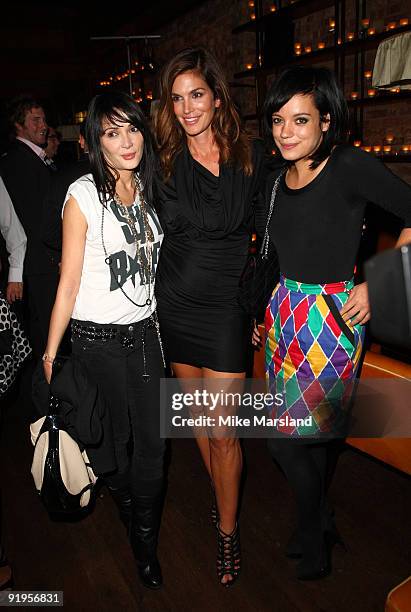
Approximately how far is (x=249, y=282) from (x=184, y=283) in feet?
0.80

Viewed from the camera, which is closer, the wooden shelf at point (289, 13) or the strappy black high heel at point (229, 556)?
the strappy black high heel at point (229, 556)

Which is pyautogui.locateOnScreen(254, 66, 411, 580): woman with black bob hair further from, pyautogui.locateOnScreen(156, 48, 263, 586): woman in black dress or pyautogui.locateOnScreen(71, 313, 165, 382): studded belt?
pyautogui.locateOnScreen(71, 313, 165, 382): studded belt

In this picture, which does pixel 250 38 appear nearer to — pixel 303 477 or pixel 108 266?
pixel 108 266

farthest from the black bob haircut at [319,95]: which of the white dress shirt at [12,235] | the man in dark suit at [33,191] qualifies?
the white dress shirt at [12,235]

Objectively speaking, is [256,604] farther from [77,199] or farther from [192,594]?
[77,199]

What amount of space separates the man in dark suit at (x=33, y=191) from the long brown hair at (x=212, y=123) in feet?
4.17

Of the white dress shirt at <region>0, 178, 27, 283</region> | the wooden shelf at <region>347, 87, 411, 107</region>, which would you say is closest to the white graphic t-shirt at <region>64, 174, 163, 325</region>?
the white dress shirt at <region>0, 178, 27, 283</region>

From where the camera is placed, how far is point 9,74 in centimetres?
1075

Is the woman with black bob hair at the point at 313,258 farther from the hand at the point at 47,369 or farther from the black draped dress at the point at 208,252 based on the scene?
the hand at the point at 47,369

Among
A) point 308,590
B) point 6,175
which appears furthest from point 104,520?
point 6,175

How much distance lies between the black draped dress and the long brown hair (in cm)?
4

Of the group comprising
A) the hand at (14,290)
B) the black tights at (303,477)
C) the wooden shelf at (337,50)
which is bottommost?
the black tights at (303,477)

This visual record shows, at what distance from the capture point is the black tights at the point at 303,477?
180 centimetres

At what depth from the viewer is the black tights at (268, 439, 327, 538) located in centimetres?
180
